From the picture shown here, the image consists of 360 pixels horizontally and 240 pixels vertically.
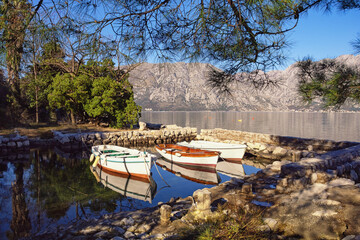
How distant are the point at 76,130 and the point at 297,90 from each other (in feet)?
60.6

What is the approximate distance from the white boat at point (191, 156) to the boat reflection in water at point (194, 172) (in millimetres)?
243

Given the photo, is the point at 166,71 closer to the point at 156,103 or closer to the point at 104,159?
the point at 104,159

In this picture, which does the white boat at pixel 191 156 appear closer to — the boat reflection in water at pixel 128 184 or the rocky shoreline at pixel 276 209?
the boat reflection in water at pixel 128 184

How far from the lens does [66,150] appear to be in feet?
56.3

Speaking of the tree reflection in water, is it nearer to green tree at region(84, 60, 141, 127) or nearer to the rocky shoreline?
the rocky shoreline

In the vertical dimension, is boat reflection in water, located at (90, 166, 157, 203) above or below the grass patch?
below

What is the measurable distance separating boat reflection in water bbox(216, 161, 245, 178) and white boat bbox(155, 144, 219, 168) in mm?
809

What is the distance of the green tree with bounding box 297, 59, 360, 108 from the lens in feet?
22.1

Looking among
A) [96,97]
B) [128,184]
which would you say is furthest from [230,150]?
[96,97]

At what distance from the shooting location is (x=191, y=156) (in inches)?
524

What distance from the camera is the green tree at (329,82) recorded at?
6738 mm

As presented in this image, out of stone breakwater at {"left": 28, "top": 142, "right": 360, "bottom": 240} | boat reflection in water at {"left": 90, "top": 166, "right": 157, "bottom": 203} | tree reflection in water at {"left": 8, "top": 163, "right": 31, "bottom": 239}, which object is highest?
stone breakwater at {"left": 28, "top": 142, "right": 360, "bottom": 240}

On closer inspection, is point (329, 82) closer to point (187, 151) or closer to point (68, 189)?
point (187, 151)

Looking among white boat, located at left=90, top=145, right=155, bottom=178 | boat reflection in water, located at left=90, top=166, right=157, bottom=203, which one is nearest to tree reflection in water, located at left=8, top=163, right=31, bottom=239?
white boat, located at left=90, top=145, right=155, bottom=178
